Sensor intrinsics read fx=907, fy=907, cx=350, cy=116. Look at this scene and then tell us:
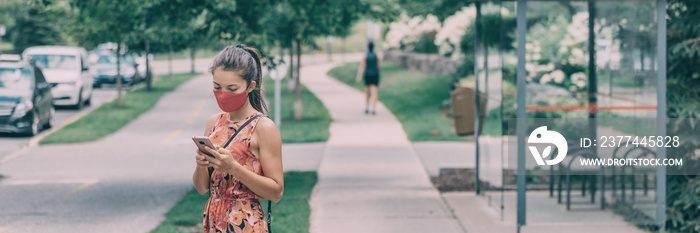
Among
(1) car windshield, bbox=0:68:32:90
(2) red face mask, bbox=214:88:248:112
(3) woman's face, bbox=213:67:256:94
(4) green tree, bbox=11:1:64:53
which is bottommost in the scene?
(2) red face mask, bbox=214:88:248:112

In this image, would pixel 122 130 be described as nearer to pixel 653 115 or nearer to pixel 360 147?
pixel 360 147

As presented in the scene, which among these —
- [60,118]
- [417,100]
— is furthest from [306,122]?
[60,118]

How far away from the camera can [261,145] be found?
12.4 ft

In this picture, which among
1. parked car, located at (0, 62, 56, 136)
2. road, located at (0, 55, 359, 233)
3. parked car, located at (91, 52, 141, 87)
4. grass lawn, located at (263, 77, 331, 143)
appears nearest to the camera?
road, located at (0, 55, 359, 233)

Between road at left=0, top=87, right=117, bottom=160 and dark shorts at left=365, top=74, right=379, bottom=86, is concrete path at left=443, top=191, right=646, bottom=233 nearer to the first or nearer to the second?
road at left=0, top=87, right=117, bottom=160

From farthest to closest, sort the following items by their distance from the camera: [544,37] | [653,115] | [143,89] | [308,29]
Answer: [143,89] → [308,29] → [544,37] → [653,115]

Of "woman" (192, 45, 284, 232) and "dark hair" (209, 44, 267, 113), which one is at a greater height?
"dark hair" (209, 44, 267, 113)

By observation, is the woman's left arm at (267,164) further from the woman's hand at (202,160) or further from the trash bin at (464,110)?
the trash bin at (464,110)

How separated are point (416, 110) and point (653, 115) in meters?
12.9

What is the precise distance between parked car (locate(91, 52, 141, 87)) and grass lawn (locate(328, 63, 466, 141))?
8107 mm

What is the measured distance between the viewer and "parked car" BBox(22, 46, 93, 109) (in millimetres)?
22938

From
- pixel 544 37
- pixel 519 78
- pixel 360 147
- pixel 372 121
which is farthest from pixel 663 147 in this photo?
pixel 372 121

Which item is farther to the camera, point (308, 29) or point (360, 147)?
point (360, 147)

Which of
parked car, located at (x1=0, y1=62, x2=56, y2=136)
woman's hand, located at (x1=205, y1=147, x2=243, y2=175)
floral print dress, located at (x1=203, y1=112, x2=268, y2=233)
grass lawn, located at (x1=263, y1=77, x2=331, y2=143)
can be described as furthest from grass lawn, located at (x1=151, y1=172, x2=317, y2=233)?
parked car, located at (x1=0, y1=62, x2=56, y2=136)
